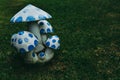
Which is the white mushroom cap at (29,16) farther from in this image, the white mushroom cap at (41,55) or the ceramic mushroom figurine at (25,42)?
the white mushroom cap at (41,55)

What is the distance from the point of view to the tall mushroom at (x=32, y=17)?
8644 millimetres

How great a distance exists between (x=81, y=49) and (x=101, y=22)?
9.53ft

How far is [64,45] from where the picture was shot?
10570 mm

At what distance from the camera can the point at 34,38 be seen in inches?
341

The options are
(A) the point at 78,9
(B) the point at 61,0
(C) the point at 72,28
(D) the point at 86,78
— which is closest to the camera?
(D) the point at 86,78

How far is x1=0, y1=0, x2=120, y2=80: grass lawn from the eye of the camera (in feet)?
29.0

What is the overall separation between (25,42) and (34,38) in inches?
10.8

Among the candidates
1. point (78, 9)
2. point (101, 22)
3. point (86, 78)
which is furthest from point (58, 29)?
point (86, 78)

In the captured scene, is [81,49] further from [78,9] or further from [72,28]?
[78,9]

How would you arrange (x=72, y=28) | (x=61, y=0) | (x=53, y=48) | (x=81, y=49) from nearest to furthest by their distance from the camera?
(x=53, y=48) < (x=81, y=49) < (x=72, y=28) < (x=61, y=0)

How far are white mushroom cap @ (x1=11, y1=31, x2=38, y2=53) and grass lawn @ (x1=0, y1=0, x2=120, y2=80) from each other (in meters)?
0.72

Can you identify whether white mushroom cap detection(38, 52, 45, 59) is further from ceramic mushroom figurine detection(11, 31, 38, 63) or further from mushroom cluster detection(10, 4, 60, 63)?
ceramic mushroom figurine detection(11, 31, 38, 63)

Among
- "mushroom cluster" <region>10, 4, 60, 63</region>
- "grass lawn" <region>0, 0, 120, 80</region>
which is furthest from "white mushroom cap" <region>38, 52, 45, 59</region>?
"grass lawn" <region>0, 0, 120, 80</region>

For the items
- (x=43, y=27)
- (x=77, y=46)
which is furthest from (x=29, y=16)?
(x=77, y=46)
